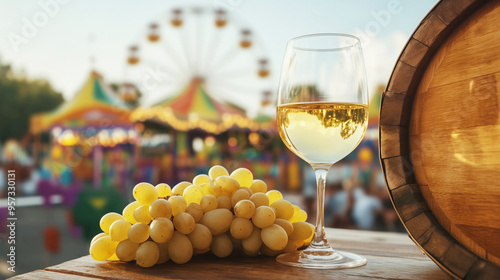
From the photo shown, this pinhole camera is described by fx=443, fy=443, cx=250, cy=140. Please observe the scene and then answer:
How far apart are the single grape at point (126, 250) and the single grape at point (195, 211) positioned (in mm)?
99

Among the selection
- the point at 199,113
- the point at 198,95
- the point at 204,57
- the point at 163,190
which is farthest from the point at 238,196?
the point at 204,57

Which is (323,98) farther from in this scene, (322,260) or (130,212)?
(130,212)

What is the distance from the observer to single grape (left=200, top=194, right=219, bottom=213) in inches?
28.2

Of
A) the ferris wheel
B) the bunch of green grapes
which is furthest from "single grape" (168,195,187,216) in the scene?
the ferris wheel

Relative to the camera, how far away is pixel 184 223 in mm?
658

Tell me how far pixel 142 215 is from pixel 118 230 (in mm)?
40

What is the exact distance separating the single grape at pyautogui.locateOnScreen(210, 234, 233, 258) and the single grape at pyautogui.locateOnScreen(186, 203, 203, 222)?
0.04 meters

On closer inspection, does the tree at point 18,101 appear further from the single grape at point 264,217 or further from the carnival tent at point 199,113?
the single grape at point 264,217

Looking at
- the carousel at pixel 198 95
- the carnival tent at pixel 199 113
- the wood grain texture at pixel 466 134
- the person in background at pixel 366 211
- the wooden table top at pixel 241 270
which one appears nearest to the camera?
the wood grain texture at pixel 466 134

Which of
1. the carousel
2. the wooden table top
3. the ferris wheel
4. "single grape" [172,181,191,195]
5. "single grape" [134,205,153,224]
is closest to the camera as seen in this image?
the wooden table top

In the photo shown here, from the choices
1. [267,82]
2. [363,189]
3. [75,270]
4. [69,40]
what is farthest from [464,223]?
[69,40]

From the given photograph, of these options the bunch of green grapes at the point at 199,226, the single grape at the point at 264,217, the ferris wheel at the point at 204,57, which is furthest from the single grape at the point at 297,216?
the ferris wheel at the point at 204,57

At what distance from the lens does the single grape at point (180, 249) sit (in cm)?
63

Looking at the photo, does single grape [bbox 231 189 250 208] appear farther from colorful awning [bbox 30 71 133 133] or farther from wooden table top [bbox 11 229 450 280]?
colorful awning [bbox 30 71 133 133]
